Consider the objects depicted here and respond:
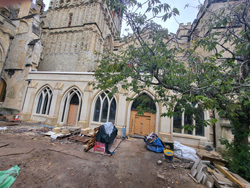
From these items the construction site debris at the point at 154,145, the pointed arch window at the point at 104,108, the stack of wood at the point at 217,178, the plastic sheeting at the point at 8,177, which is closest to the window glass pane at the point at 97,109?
the pointed arch window at the point at 104,108

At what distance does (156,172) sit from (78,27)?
19.1m

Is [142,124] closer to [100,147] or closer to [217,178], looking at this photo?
[100,147]

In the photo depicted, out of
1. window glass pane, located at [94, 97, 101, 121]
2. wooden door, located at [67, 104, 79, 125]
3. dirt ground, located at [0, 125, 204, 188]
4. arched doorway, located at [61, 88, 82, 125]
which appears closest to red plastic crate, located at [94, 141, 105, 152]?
dirt ground, located at [0, 125, 204, 188]

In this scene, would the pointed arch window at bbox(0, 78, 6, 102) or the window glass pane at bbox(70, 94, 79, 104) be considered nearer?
the window glass pane at bbox(70, 94, 79, 104)

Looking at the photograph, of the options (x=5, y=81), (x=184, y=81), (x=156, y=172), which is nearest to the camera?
(x=184, y=81)

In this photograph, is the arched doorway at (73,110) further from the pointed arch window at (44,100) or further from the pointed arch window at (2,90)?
the pointed arch window at (2,90)

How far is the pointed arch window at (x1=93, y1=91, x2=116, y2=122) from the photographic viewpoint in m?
9.37

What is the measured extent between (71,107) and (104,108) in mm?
3478

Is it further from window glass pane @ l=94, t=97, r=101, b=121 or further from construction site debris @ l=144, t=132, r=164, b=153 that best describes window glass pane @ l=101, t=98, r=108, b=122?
construction site debris @ l=144, t=132, r=164, b=153

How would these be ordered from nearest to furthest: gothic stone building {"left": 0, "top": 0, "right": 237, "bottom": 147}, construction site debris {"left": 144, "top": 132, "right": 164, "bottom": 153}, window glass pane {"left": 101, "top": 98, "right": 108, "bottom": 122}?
construction site debris {"left": 144, "top": 132, "right": 164, "bottom": 153} → gothic stone building {"left": 0, "top": 0, "right": 237, "bottom": 147} → window glass pane {"left": 101, "top": 98, "right": 108, "bottom": 122}

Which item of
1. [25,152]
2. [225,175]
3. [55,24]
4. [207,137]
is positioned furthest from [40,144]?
[55,24]

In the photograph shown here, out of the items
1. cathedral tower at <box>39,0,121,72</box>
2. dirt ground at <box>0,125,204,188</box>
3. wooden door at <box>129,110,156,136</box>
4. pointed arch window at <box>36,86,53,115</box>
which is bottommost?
dirt ground at <box>0,125,204,188</box>

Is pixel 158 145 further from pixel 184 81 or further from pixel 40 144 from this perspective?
pixel 40 144

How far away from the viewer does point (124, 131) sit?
826cm
